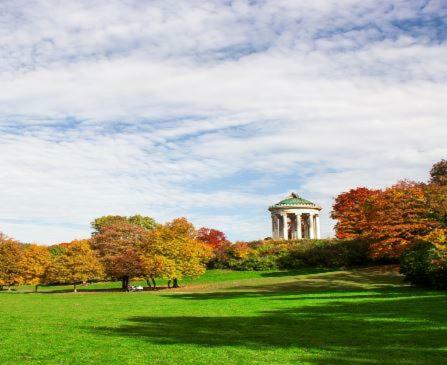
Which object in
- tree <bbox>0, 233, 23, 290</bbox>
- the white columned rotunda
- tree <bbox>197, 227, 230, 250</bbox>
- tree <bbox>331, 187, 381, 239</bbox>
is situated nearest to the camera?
tree <bbox>0, 233, 23, 290</bbox>

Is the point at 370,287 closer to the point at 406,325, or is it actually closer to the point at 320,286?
the point at 320,286

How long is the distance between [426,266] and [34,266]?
159 ft

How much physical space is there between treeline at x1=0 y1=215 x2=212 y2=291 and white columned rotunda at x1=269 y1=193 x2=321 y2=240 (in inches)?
1210

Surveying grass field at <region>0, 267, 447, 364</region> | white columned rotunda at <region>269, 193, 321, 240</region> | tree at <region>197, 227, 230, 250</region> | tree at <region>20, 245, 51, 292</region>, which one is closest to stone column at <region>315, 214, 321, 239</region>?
white columned rotunda at <region>269, 193, 321, 240</region>

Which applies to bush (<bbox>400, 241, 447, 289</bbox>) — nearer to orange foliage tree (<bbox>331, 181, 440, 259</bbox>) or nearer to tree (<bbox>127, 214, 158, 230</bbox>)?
orange foliage tree (<bbox>331, 181, 440, 259</bbox>)

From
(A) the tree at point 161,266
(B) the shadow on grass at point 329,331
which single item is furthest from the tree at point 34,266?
(B) the shadow on grass at point 329,331

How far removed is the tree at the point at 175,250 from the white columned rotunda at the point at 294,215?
35.9m

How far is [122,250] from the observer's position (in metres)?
65.1

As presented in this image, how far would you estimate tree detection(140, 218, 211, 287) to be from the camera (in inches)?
2184

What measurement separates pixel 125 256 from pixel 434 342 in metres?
49.1

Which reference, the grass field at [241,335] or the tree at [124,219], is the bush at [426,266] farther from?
the tree at [124,219]

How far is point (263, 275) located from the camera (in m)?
63.1

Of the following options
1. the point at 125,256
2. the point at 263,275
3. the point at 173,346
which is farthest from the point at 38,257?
the point at 173,346

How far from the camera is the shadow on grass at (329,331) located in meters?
13.5
